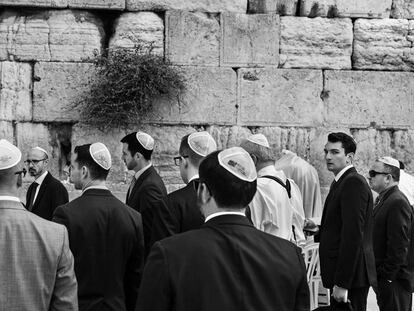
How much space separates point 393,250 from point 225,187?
3.93m

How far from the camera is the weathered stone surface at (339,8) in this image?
897 cm

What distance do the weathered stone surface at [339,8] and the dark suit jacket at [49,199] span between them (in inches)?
139

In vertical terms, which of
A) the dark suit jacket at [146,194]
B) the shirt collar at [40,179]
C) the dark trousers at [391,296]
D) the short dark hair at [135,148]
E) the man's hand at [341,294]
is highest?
the short dark hair at [135,148]

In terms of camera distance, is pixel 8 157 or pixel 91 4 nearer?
pixel 8 157

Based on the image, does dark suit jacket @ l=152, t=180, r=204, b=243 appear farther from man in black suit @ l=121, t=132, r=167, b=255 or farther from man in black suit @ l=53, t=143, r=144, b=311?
man in black suit @ l=121, t=132, r=167, b=255

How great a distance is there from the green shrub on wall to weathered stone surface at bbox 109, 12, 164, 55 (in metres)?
0.14

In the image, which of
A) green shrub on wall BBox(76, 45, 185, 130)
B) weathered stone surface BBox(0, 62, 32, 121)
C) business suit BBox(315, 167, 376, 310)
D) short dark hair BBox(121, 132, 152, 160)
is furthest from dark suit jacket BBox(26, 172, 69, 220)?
business suit BBox(315, 167, 376, 310)

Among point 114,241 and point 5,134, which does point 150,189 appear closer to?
point 114,241

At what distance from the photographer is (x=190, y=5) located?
874 centimetres

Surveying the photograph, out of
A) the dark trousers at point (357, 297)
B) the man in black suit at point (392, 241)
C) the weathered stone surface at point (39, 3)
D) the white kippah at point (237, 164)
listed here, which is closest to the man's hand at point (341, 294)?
the dark trousers at point (357, 297)

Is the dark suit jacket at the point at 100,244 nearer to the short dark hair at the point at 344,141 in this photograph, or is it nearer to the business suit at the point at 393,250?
the short dark hair at the point at 344,141

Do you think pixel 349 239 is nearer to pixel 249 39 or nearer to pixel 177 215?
pixel 177 215

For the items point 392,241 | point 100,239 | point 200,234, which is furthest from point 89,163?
point 392,241

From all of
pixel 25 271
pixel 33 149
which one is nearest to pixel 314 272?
pixel 33 149
